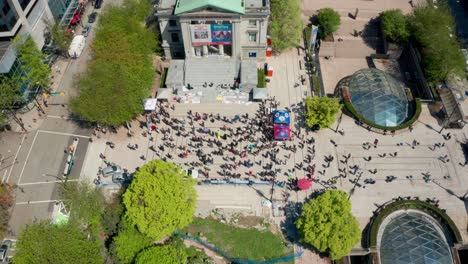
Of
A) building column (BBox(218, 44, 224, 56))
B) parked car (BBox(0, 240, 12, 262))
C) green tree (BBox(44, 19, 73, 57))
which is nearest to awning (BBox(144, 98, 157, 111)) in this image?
building column (BBox(218, 44, 224, 56))

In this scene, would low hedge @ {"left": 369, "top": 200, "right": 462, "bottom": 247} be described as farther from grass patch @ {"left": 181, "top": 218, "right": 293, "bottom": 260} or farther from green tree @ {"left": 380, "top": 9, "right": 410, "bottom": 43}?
green tree @ {"left": 380, "top": 9, "right": 410, "bottom": 43}

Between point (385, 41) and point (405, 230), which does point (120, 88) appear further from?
point (385, 41)

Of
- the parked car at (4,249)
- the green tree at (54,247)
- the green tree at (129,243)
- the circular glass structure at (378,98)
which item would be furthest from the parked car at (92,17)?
the circular glass structure at (378,98)

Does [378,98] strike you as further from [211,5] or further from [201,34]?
[201,34]

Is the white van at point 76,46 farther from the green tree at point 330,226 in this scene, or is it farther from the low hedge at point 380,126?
the green tree at point 330,226

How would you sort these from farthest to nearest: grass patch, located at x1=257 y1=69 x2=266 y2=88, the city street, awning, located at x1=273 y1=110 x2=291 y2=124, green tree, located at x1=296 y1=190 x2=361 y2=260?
1. grass patch, located at x1=257 y1=69 x2=266 y2=88
2. awning, located at x1=273 y1=110 x2=291 y2=124
3. the city street
4. green tree, located at x1=296 y1=190 x2=361 y2=260

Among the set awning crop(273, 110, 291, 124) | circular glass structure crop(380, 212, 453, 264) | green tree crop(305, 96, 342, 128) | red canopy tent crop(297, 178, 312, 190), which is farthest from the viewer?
awning crop(273, 110, 291, 124)
